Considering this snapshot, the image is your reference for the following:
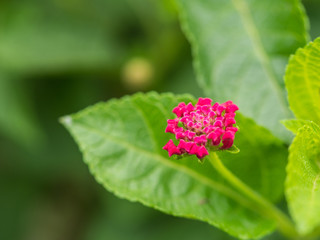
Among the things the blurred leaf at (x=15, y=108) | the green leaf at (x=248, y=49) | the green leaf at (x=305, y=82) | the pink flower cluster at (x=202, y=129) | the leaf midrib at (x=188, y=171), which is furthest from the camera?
the blurred leaf at (x=15, y=108)

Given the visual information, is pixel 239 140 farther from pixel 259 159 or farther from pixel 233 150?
pixel 233 150

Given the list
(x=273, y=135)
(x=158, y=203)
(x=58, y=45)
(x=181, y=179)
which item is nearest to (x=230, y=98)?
(x=273, y=135)

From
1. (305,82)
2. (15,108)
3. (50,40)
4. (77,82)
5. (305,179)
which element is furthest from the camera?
(77,82)

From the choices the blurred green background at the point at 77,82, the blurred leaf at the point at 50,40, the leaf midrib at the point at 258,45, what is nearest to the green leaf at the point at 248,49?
the leaf midrib at the point at 258,45

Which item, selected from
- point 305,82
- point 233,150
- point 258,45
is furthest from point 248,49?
point 233,150

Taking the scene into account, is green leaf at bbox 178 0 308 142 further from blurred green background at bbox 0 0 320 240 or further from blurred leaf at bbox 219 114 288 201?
blurred green background at bbox 0 0 320 240

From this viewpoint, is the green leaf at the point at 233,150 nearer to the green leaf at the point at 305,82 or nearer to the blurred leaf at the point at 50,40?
the green leaf at the point at 305,82

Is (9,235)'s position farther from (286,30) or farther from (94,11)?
(286,30)
